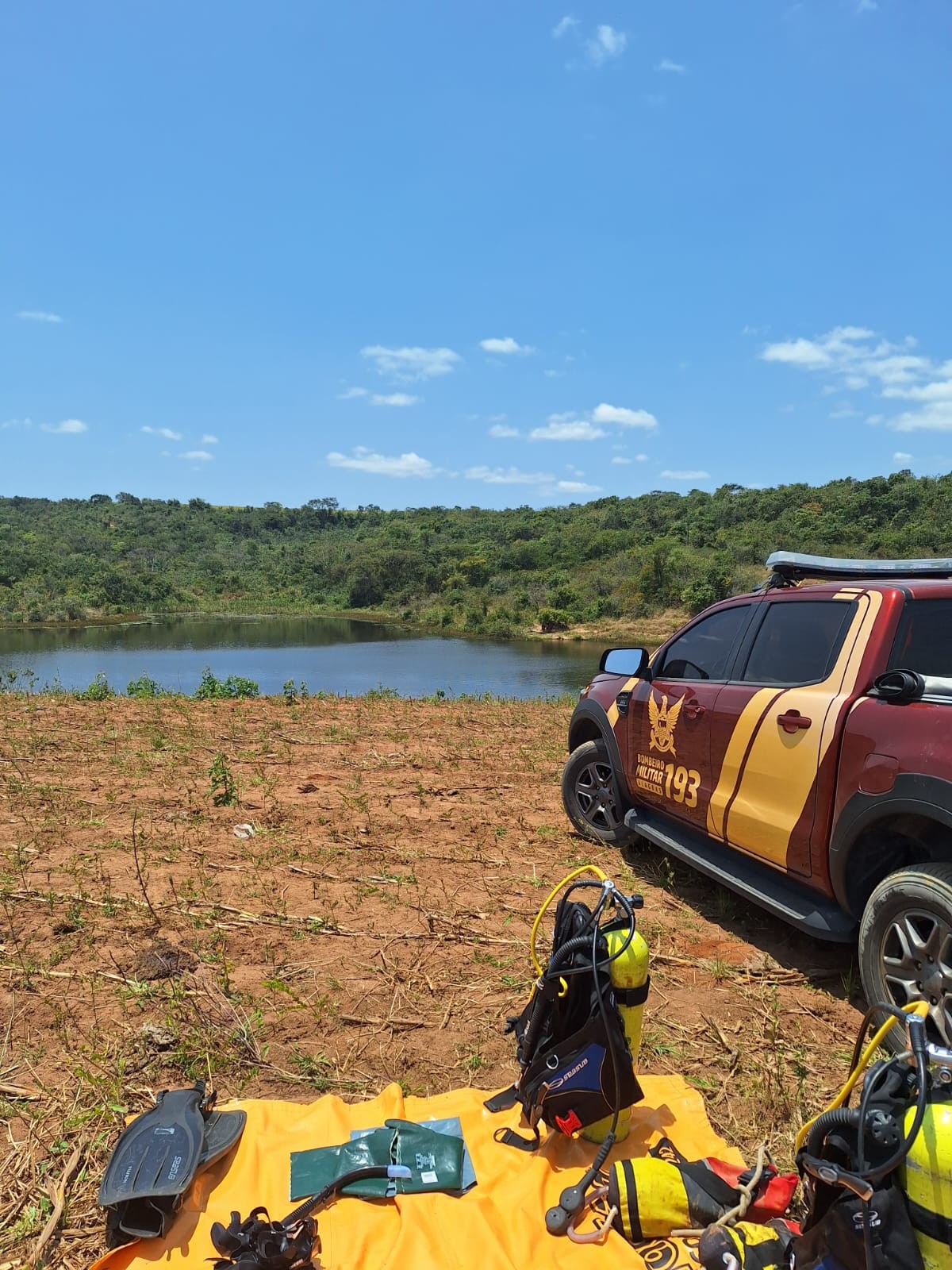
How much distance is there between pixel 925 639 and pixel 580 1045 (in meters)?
2.16

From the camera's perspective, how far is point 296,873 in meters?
4.83

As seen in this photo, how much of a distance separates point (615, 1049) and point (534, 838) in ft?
10.6

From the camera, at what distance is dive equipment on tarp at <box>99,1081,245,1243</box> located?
2.12 m

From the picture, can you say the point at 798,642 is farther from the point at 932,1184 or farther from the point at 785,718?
the point at 932,1184

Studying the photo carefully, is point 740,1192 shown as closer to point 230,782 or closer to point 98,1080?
point 98,1080

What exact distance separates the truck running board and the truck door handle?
66cm

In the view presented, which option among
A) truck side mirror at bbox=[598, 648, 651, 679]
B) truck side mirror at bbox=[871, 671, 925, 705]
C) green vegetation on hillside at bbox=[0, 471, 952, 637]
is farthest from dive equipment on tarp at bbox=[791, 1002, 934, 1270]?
green vegetation on hillside at bbox=[0, 471, 952, 637]

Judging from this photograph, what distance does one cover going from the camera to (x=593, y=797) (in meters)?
5.46

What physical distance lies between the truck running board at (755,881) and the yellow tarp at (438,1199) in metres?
0.91

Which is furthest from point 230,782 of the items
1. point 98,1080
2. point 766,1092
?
point 766,1092

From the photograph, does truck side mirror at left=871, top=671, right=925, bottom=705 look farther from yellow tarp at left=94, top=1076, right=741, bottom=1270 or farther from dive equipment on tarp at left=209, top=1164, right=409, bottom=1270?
dive equipment on tarp at left=209, top=1164, right=409, bottom=1270

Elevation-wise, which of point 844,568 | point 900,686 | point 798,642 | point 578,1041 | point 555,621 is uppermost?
point 844,568

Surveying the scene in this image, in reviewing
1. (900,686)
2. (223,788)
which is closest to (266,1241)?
(900,686)

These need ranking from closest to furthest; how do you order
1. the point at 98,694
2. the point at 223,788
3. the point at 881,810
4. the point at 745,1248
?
the point at 745,1248
the point at 881,810
the point at 223,788
the point at 98,694
